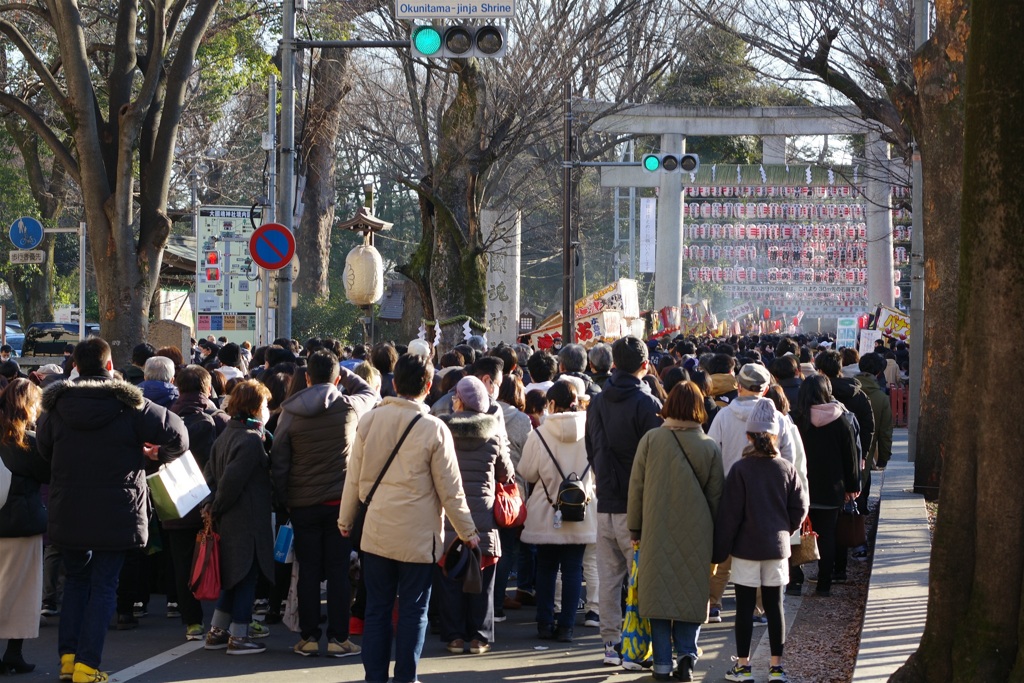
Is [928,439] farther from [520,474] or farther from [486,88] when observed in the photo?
[486,88]

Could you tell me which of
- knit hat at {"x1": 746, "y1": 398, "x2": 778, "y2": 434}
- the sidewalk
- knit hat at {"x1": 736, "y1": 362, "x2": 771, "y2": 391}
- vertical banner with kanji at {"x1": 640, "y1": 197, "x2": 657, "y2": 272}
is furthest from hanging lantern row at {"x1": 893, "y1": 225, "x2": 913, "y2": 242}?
knit hat at {"x1": 746, "y1": 398, "x2": 778, "y2": 434}

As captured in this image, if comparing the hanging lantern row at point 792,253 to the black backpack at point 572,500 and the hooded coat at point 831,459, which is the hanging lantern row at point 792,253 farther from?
the black backpack at point 572,500

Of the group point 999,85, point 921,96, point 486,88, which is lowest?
point 999,85

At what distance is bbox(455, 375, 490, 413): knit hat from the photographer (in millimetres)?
7883

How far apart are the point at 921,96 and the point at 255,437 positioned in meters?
8.23

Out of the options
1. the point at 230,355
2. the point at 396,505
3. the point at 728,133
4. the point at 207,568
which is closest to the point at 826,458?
the point at 396,505

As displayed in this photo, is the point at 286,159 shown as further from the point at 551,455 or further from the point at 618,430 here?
the point at 618,430

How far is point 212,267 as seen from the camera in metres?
24.4

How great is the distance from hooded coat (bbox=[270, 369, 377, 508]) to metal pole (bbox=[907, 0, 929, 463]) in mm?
8697

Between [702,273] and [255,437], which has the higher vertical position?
[702,273]

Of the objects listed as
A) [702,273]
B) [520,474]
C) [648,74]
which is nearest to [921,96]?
[520,474]

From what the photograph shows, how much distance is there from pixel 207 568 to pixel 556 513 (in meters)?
2.25

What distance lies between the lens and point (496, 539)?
7980 mm

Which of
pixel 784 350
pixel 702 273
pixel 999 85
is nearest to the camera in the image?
pixel 999 85
